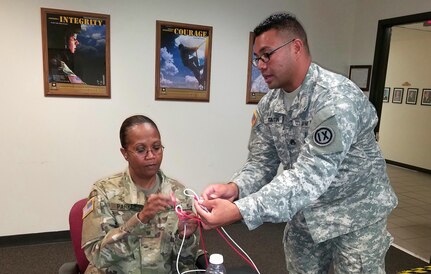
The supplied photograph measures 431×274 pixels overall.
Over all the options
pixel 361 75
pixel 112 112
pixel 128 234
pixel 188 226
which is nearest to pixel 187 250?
pixel 188 226

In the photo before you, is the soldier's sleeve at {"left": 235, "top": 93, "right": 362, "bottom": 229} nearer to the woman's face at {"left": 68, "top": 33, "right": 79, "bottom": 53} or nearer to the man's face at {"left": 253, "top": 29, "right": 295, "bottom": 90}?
the man's face at {"left": 253, "top": 29, "right": 295, "bottom": 90}

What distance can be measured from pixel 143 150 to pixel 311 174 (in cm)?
79

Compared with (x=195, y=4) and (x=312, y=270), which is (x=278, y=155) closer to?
(x=312, y=270)

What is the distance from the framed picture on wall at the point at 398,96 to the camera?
22.1 feet

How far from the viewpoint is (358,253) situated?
1.37 meters

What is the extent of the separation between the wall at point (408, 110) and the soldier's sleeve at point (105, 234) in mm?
6403

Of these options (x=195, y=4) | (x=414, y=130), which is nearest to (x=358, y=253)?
(x=195, y=4)

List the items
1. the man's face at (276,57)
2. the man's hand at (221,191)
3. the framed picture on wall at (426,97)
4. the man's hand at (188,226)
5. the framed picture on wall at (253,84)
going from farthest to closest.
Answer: the framed picture on wall at (426,97)
the framed picture on wall at (253,84)
the man's hand at (188,226)
the man's hand at (221,191)
the man's face at (276,57)

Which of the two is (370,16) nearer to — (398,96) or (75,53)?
(75,53)

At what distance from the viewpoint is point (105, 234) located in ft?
4.68

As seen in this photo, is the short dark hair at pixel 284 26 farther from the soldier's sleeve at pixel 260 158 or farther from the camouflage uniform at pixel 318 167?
the soldier's sleeve at pixel 260 158

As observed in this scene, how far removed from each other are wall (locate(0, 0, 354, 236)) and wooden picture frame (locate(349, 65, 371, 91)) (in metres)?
0.85

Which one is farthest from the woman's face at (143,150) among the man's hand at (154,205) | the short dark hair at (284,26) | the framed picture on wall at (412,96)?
the framed picture on wall at (412,96)

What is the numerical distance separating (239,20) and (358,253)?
278cm
